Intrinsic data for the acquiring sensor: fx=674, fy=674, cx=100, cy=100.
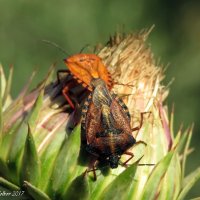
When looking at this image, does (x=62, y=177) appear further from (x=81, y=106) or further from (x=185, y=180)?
(x=185, y=180)

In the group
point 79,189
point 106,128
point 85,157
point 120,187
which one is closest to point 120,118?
point 106,128

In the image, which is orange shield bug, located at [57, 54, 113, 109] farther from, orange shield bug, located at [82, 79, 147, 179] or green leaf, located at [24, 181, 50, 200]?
Answer: green leaf, located at [24, 181, 50, 200]

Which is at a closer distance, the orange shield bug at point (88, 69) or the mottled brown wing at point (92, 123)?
the mottled brown wing at point (92, 123)

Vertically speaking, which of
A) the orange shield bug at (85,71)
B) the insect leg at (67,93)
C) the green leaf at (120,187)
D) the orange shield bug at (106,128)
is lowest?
the green leaf at (120,187)

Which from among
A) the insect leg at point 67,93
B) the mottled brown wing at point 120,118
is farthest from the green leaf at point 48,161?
the mottled brown wing at point 120,118

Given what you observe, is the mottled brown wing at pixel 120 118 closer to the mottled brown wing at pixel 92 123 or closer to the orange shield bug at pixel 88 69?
the mottled brown wing at pixel 92 123

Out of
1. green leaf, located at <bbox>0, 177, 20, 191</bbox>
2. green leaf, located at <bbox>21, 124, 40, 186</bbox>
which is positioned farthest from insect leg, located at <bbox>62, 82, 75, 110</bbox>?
green leaf, located at <bbox>0, 177, 20, 191</bbox>

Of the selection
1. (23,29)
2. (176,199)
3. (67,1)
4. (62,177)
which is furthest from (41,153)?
(67,1)
